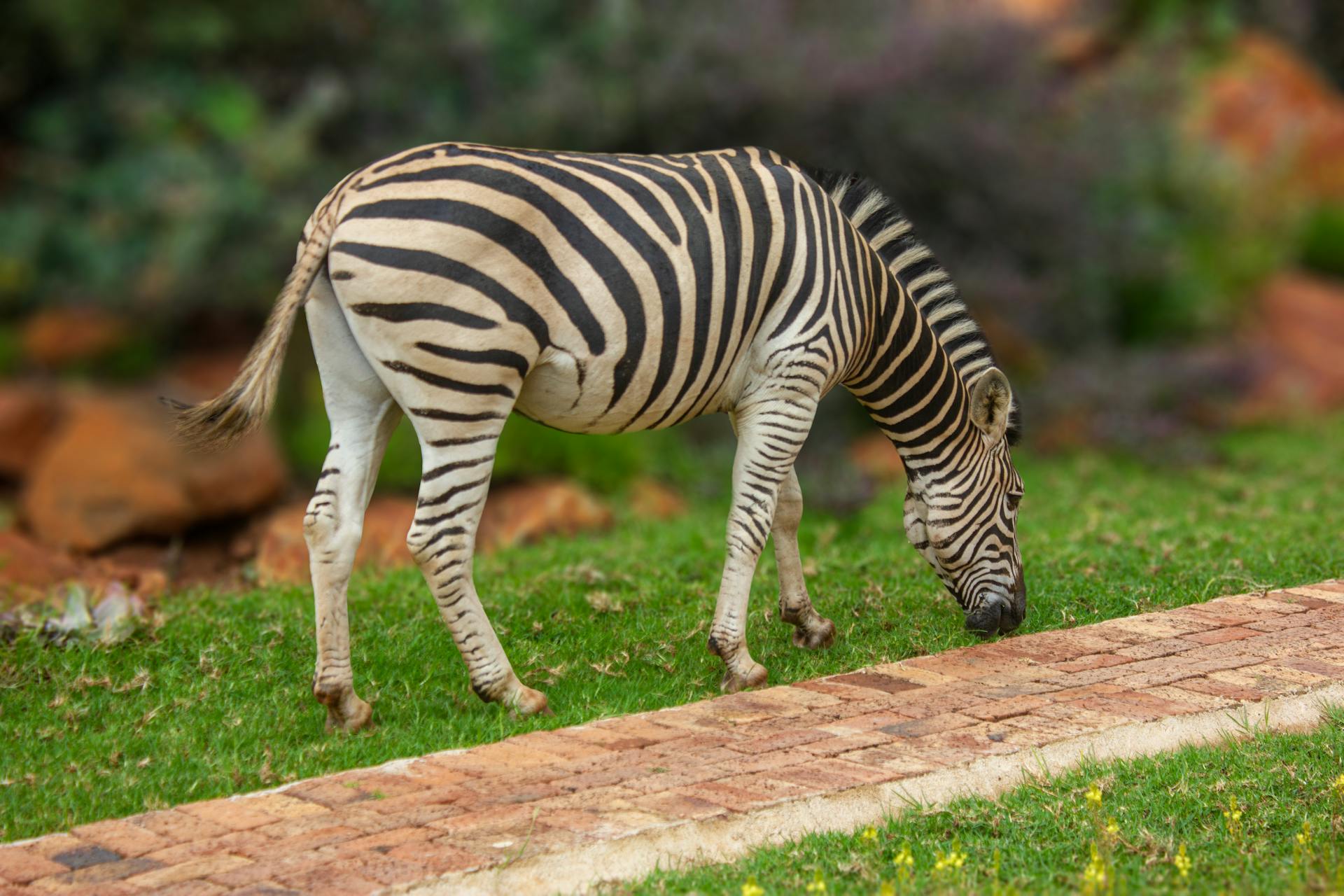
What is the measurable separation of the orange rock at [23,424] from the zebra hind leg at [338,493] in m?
6.87

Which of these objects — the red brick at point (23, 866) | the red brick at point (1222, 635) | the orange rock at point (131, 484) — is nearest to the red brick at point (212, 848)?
the red brick at point (23, 866)

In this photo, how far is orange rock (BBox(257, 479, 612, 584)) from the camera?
8.68 metres

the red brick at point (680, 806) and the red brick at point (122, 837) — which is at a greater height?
the red brick at point (122, 837)

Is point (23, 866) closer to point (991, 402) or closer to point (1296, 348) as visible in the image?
point (991, 402)

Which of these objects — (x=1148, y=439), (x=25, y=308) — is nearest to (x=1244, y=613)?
(x=1148, y=439)

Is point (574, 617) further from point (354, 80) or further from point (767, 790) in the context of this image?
point (354, 80)

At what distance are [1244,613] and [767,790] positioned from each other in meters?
2.98

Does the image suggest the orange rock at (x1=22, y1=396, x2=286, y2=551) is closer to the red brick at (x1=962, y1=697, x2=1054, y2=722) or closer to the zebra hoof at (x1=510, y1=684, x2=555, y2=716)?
the zebra hoof at (x1=510, y1=684, x2=555, y2=716)

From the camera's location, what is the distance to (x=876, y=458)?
12.2 m

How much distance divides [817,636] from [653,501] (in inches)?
178

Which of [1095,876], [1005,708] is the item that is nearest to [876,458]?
[1005,708]

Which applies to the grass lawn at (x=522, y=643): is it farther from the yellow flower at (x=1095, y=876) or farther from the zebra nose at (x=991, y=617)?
the yellow flower at (x=1095, y=876)

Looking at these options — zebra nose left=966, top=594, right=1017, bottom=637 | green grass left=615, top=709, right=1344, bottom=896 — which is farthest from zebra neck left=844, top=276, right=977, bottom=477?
green grass left=615, top=709, right=1344, bottom=896

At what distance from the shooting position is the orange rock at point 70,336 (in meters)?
11.5
